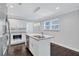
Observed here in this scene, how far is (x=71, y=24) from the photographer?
2092mm

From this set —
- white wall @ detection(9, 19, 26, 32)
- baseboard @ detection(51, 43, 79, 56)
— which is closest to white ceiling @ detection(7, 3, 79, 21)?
white wall @ detection(9, 19, 26, 32)

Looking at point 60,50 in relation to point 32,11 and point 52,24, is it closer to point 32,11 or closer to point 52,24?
point 52,24

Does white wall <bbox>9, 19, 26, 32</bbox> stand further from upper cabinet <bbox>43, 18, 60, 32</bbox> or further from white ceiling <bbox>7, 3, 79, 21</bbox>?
upper cabinet <bbox>43, 18, 60, 32</bbox>

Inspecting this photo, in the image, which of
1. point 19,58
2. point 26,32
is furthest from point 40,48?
point 19,58

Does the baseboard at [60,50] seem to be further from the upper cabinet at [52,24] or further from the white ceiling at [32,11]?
the white ceiling at [32,11]

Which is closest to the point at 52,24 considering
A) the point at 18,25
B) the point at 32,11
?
the point at 32,11

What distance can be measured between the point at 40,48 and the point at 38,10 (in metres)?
0.85

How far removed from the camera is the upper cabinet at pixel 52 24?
1.43 meters

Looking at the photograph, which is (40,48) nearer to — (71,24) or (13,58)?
(13,58)

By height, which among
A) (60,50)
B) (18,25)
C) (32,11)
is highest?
(32,11)

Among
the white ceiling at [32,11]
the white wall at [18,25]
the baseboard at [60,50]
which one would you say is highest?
the white ceiling at [32,11]

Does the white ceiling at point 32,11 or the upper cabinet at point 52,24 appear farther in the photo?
the upper cabinet at point 52,24

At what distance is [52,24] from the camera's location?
1.43 metres

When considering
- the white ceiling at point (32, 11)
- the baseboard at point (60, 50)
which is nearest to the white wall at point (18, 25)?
the white ceiling at point (32, 11)
